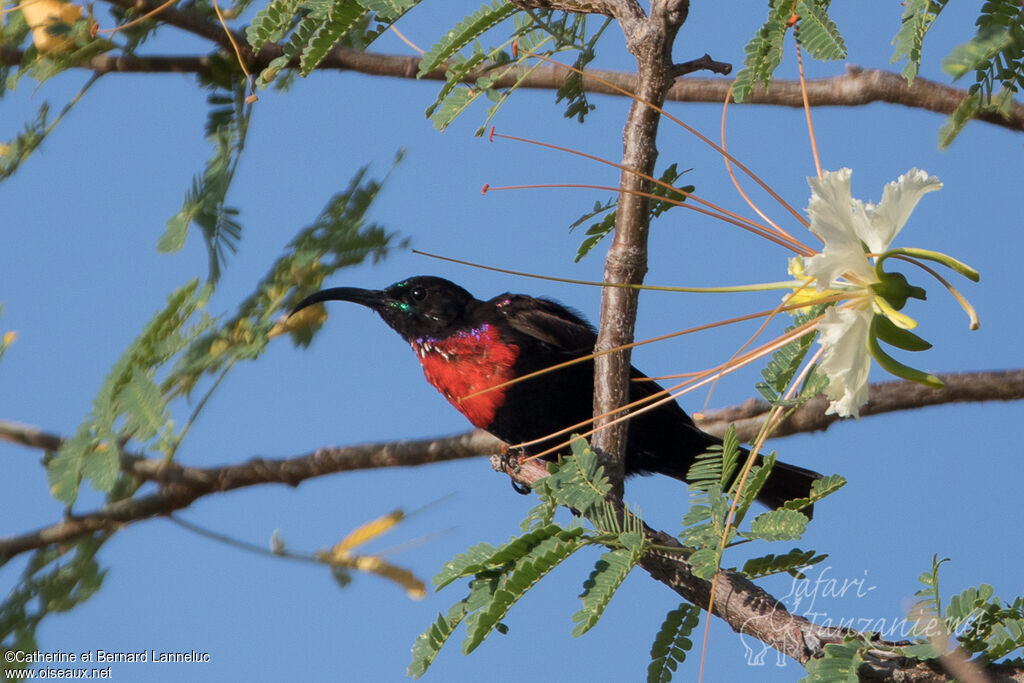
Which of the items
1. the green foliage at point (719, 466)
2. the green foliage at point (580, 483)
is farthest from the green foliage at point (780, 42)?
the green foliage at point (580, 483)

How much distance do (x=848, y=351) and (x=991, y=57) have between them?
2.41 feet

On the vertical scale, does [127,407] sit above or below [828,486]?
below

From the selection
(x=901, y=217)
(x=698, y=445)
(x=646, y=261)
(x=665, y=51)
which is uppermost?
(x=665, y=51)

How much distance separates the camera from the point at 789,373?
2053 millimetres

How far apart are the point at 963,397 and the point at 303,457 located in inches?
108

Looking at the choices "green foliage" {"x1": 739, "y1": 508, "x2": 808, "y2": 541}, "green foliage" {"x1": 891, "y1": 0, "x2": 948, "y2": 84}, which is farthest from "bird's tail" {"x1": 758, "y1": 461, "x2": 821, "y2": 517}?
"green foliage" {"x1": 891, "y1": 0, "x2": 948, "y2": 84}

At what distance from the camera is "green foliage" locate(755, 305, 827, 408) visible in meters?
1.91

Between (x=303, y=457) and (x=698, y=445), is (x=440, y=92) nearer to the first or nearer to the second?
(x=698, y=445)

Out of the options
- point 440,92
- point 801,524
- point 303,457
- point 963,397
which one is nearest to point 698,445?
point 963,397

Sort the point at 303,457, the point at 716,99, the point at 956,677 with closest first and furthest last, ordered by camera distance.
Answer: the point at 956,677 → the point at 303,457 → the point at 716,99

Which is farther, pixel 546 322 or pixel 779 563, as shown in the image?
pixel 546 322

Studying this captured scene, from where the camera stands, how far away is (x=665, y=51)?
2223 millimetres

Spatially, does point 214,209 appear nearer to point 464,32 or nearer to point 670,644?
point 464,32

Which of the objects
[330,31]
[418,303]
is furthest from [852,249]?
[418,303]
